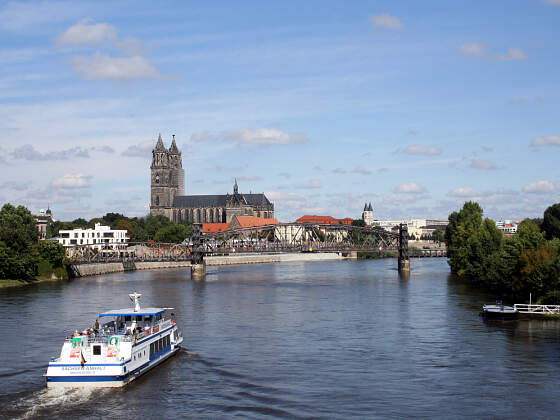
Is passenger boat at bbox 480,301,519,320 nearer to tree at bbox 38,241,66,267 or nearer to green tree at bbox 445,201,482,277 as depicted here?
green tree at bbox 445,201,482,277

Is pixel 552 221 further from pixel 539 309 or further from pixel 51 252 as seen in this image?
pixel 51 252

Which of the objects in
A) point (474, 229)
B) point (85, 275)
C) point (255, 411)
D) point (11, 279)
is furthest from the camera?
point (85, 275)

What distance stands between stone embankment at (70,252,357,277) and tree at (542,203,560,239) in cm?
6603

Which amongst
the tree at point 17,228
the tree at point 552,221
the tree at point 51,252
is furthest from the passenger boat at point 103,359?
the tree at point 552,221

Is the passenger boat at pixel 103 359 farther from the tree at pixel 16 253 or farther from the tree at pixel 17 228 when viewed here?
the tree at pixel 17 228

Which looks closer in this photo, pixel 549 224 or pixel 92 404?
pixel 92 404

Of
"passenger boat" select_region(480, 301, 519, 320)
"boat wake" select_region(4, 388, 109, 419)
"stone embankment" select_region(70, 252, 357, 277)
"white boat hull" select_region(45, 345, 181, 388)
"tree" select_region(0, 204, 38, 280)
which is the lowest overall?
"boat wake" select_region(4, 388, 109, 419)

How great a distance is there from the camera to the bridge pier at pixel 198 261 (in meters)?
115

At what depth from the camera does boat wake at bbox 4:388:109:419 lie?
31.1m

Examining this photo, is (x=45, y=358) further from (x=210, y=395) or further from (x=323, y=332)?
(x=323, y=332)

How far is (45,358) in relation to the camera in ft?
136

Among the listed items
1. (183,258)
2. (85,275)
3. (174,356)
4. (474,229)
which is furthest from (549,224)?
(174,356)

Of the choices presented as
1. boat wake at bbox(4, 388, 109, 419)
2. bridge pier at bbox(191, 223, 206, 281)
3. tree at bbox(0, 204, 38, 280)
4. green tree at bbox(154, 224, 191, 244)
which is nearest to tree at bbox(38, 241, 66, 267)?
tree at bbox(0, 204, 38, 280)

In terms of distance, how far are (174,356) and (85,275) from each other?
7887 centimetres
